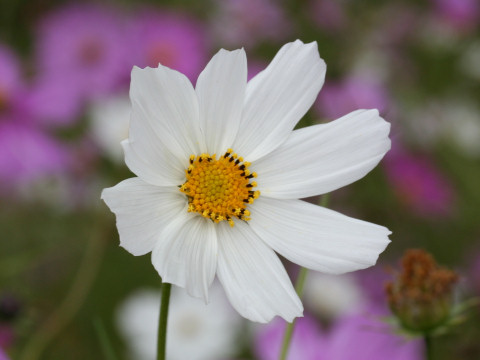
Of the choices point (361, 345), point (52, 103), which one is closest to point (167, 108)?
point (361, 345)

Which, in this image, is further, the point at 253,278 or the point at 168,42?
the point at 168,42

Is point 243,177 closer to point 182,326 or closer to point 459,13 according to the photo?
point 182,326

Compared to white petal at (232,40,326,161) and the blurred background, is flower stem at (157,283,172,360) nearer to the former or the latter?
white petal at (232,40,326,161)

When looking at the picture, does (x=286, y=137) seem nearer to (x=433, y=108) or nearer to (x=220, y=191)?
(x=220, y=191)

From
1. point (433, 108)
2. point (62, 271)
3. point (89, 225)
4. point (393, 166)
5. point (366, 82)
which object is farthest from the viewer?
point (433, 108)

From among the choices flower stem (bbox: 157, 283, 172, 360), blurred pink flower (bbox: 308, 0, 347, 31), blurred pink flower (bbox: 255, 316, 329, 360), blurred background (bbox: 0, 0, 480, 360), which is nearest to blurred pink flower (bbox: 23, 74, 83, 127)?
blurred background (bbox: 0, 0, 480, 360)

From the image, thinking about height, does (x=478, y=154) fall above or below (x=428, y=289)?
above

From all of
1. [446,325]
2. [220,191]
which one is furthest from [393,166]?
[220,191]

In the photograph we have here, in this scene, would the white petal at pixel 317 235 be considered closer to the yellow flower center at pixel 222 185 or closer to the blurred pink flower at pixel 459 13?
the yellow flower center at pixel 222 185
